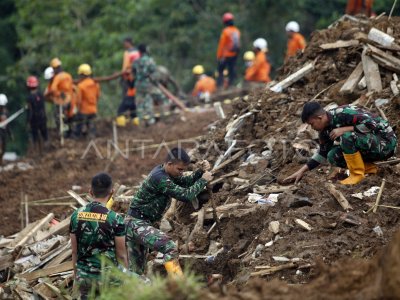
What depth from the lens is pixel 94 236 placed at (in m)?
9.24

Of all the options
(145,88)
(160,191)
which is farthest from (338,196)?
(145,88)

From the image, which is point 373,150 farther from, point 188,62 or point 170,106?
point 188,62

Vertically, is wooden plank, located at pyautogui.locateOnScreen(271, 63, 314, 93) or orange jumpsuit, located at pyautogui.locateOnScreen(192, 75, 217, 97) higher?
wooden plank, located at pyautogui.locateOnScreen(271, 63, 314, 93)

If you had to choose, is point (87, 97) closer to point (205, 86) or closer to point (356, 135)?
point (205, 86)

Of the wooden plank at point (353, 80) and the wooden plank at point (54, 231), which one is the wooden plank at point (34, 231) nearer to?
the wooden plank at point (54, 231)

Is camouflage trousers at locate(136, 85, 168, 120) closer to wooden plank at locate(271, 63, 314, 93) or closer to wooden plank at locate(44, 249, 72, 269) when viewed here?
wooden plank at locate(271, 63, 314, 93)

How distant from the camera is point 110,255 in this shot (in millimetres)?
9344

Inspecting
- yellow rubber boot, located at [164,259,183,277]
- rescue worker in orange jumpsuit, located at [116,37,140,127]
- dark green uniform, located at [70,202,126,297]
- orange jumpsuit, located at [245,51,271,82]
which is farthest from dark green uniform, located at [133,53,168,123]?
dark green uniform, located at [70,202,126,297]

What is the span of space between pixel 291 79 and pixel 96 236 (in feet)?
19.6

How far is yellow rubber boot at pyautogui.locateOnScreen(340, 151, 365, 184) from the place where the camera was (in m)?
11.0

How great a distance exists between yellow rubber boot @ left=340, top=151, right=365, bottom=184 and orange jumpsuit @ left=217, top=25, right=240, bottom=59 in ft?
47.6

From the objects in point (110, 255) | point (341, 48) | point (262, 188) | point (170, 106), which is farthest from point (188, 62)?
point (110, 255)

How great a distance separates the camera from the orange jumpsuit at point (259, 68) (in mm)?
23781

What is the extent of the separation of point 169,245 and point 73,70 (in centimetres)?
2363
